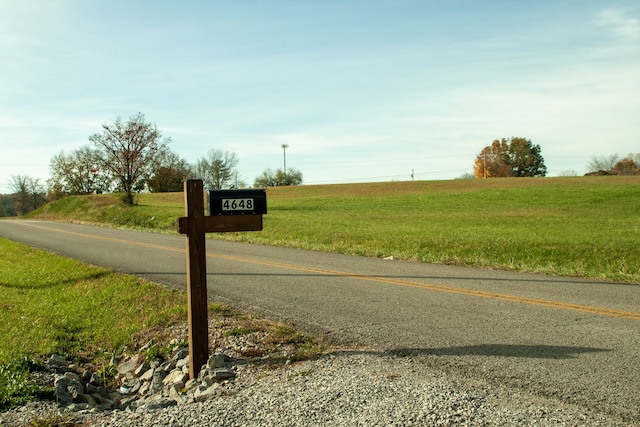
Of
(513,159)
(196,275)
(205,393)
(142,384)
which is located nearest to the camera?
(205,393)

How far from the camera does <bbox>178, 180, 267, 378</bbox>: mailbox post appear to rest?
5.74 metres

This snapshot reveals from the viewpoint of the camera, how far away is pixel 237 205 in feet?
19.0

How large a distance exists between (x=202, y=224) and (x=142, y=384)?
2.12 meters

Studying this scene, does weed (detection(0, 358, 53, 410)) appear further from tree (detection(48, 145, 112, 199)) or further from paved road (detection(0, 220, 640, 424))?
tree (detection(48, 145, 112, 199))

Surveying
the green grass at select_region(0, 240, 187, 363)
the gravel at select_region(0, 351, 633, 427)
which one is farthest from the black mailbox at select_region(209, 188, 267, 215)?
the green grass at select_region(0, 240, 187, 363)

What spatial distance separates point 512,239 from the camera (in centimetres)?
1767

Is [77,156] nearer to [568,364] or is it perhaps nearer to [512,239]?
[512,239]

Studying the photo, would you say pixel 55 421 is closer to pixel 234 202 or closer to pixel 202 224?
pixel 202 224

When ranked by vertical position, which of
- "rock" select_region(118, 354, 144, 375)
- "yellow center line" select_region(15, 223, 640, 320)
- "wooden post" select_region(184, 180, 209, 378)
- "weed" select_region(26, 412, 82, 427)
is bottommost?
"rock" select_region(118, 354, 144, 375)

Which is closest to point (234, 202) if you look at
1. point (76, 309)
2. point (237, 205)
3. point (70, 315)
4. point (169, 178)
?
point (237, 205)

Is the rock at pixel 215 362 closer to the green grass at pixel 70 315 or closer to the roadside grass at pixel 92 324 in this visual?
the roadside grass at pixel 92 324

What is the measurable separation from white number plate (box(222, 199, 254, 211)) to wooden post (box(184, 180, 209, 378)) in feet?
0.77

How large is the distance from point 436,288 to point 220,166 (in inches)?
3632

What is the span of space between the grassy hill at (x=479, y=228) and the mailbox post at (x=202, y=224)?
734 cm
